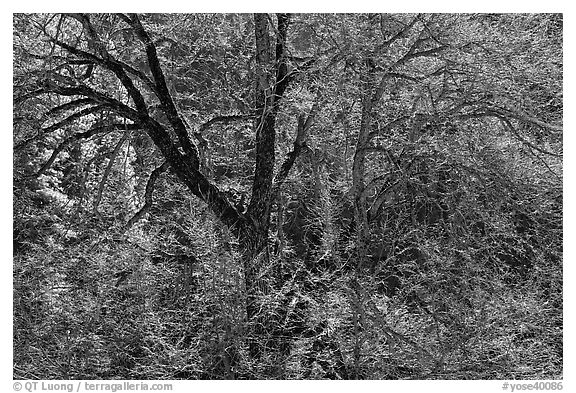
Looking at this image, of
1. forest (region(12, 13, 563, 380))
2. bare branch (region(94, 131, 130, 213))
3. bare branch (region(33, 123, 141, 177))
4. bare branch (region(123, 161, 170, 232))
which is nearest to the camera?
forest (region(12, 13, 563, 380))

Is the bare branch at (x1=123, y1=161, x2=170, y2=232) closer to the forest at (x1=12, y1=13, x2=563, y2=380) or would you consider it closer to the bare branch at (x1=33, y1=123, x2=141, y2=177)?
the forest at (x1=12, y1=13, x2=563, y2=380)

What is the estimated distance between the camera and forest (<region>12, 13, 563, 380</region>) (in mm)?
5488

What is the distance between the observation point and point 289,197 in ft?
20.1

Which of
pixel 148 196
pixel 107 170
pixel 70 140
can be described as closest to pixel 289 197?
pixel 148 196

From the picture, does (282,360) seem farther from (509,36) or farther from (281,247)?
(509,36)

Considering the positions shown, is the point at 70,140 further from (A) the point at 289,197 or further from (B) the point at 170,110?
(A) the point at 289,197

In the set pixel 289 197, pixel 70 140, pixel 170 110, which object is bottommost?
pixel 289 197

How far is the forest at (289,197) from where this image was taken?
216 inches

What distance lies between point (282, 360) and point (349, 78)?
5.93 feet

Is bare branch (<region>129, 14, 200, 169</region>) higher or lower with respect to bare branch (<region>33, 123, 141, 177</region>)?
higher

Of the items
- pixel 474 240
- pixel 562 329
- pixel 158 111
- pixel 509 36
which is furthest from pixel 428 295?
pixel 158 111

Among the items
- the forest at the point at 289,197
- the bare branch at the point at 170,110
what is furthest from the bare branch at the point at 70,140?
the bare branch at the point at 170,110

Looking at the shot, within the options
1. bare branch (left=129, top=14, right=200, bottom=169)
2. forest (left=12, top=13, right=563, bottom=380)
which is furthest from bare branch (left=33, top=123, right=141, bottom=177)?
bare branch (left=129, top=14, right=200, bottom=169)
